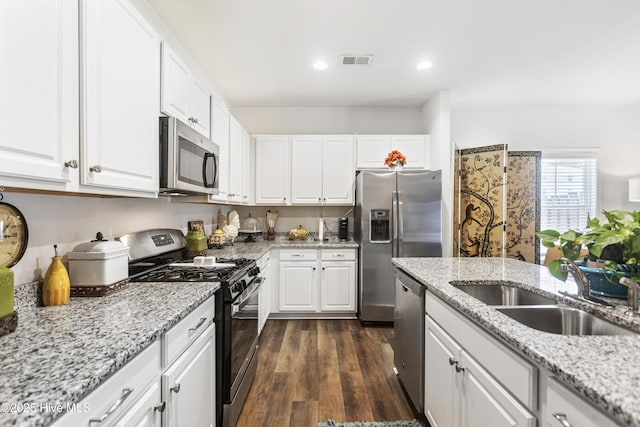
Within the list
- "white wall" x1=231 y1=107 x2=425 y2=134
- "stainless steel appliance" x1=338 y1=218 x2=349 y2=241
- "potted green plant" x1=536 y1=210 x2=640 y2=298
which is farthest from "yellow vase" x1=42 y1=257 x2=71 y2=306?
"white wall" x1=231 y1=107 x2=425 y2=134

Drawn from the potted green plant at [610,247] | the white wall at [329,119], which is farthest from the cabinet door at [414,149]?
the potted green plant at [610,247]

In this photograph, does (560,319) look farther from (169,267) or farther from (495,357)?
(169,267)

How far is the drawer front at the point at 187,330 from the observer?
1.14 m

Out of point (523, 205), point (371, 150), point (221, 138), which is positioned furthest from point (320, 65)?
point (523, 205)

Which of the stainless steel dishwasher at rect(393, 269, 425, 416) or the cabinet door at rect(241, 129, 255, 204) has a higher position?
the cabinet door at rect(241, 129, 255, 204)

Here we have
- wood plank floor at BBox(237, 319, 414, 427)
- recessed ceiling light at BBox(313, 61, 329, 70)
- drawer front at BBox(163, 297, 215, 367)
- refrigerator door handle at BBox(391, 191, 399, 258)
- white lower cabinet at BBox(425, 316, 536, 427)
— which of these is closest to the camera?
white lower cabinet at BBox(425, 316, 536, 427)

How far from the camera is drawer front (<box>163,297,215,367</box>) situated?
44.8 inches

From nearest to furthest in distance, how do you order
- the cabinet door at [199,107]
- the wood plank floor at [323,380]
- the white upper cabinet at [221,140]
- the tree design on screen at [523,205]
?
the wood plank floor at [323,380], the cabinet door at [199,107], the white upper cabinet at [221,140], the tree design on screen at [523,205]

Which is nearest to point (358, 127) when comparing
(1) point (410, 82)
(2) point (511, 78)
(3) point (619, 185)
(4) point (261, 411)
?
(1) point (410, 82)

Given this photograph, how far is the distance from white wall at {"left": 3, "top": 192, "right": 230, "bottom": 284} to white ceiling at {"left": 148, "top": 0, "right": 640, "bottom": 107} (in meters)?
1.50

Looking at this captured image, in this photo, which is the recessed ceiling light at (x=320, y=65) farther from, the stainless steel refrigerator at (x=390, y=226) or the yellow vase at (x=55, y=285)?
the yellow vase at (x=55, y=285)

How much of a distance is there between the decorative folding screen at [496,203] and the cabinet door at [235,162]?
2.78 m

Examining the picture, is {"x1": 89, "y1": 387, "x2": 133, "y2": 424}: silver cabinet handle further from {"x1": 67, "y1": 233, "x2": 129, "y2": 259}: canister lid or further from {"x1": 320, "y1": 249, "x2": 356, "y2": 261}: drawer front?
{"x1": 320, "y1": 249, "x2": 356, "y2": 261}: drawer front

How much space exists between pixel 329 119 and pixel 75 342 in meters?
3.93
